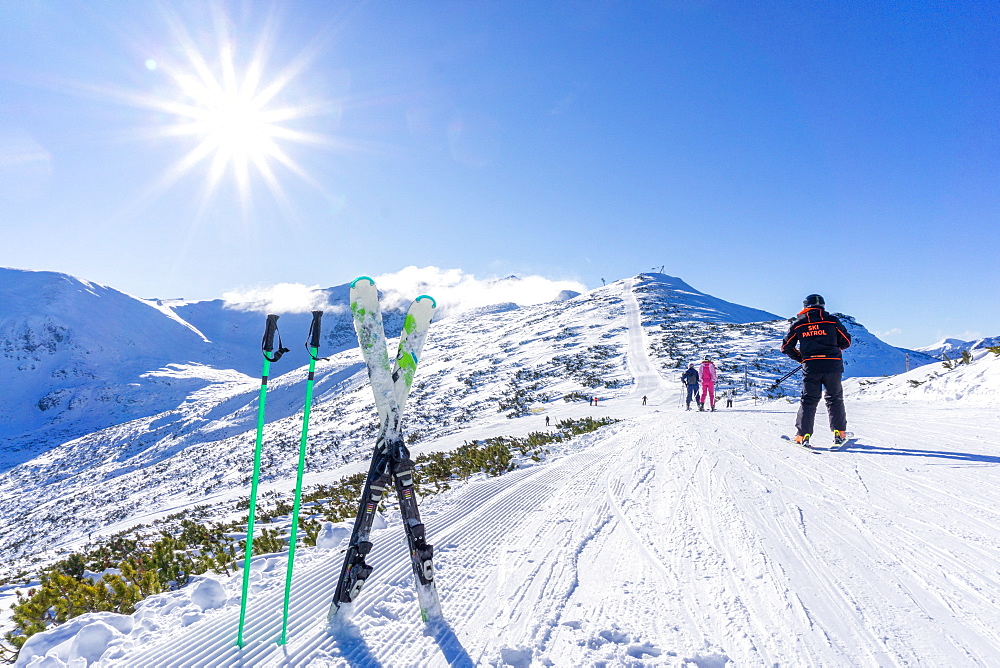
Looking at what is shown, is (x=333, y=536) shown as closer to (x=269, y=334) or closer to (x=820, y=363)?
(x=269, y=334)

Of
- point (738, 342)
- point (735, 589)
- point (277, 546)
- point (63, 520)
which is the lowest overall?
A: point (63, 520)

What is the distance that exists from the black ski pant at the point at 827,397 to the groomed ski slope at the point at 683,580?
124 centimetres

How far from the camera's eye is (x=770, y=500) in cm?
464

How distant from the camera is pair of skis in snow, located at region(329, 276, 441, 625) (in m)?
2.78

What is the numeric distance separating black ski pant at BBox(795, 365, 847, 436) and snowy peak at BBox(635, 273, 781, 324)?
50.9 meters

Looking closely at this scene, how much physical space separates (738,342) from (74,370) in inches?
5544

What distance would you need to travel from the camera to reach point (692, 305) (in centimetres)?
6694

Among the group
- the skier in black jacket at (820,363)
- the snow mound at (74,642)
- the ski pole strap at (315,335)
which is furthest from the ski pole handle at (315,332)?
the skier in black jacket at (820,363)

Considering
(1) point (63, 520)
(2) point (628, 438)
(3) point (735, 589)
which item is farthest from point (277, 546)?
(1) point (63, 520)

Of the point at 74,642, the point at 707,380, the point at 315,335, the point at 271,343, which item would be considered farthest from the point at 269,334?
the point at 707,380

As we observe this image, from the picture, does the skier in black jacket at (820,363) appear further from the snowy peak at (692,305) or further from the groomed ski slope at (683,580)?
the snowy peak at (692,305)

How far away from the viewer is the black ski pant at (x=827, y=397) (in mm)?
6996

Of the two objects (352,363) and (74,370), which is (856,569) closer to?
(352,363)

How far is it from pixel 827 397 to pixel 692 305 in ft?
213
